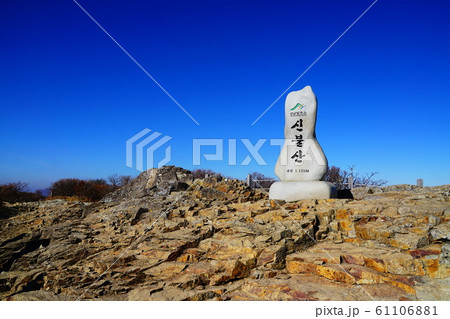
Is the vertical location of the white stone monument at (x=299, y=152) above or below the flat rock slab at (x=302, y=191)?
above

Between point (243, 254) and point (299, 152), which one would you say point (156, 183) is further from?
point (243, 254)

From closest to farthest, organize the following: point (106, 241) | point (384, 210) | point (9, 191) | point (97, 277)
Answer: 1. point (97, 277)
2. point (384, 210)
3. point (106, 241)
4. point (9, 191)

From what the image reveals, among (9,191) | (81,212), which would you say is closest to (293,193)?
(81,212)

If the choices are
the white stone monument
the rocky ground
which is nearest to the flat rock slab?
the white stone monument

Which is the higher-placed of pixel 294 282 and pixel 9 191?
Result: pixel 9 191

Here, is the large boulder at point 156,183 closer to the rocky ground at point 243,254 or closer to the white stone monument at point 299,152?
the rocky ground at point 243,254

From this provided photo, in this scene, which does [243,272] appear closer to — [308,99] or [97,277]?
[97,277]

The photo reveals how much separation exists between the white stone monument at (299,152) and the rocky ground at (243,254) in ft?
3.67

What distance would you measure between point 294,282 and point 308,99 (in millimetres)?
6977

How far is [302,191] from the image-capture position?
31.6ft

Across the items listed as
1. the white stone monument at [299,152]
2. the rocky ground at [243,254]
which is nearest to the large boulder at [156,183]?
the rocky ground at [243,254]

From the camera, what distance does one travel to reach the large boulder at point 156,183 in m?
13.3

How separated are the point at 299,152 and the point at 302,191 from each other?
137 centimetres

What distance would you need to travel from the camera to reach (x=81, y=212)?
11.6 meters
